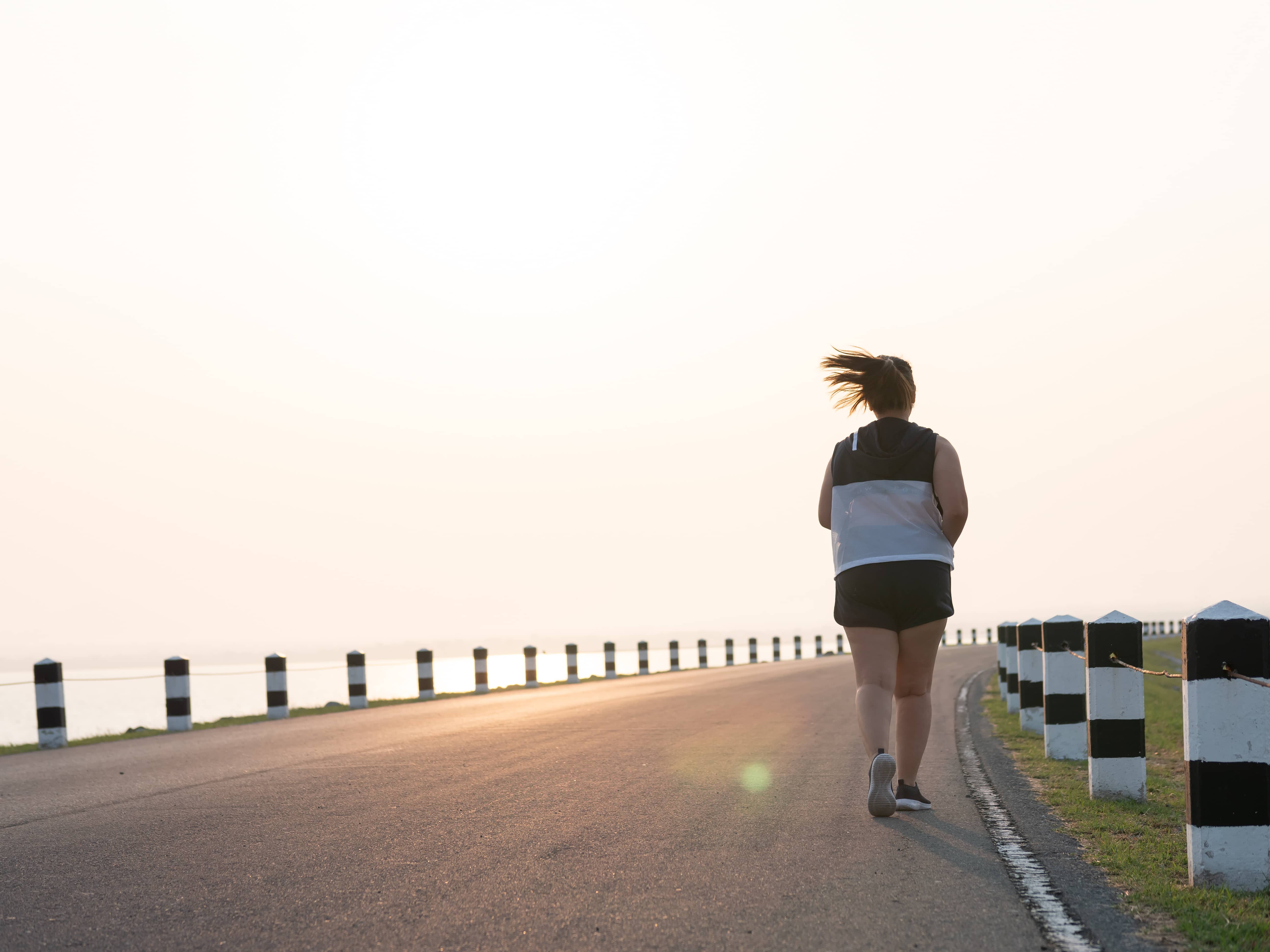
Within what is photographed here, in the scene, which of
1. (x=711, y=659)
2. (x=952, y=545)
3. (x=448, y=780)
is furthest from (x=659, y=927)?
(x=711, y=659)

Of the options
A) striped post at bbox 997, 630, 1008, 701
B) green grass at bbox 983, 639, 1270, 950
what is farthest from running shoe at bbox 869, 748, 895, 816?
striped post at bbox 997, 630, 1008, 701


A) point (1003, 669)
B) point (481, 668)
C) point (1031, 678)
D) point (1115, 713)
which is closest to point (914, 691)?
point (1115, 713)

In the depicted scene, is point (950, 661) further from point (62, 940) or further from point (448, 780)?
point (62, 940)

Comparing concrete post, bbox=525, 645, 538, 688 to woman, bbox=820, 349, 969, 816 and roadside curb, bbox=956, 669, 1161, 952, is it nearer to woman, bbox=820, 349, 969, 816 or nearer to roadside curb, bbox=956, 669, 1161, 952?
roadside curb, bbox=956, 669, 1161, 952

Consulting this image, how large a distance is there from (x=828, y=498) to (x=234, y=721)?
11.6 metres

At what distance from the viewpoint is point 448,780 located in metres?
7.30

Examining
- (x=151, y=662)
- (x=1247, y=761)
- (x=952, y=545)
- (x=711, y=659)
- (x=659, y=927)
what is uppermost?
(x=952, y=545)

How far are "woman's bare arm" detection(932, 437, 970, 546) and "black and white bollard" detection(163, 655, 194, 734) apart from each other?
10.6 meters

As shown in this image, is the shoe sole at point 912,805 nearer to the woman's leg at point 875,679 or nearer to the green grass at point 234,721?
the woman's leg at point 875,679

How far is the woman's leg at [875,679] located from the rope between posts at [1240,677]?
1.73 meters

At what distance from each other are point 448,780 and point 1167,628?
11852 cm

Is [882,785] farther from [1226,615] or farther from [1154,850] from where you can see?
[1226,615]

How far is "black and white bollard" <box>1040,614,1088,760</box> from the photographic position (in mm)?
7664

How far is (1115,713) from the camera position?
623 cm
